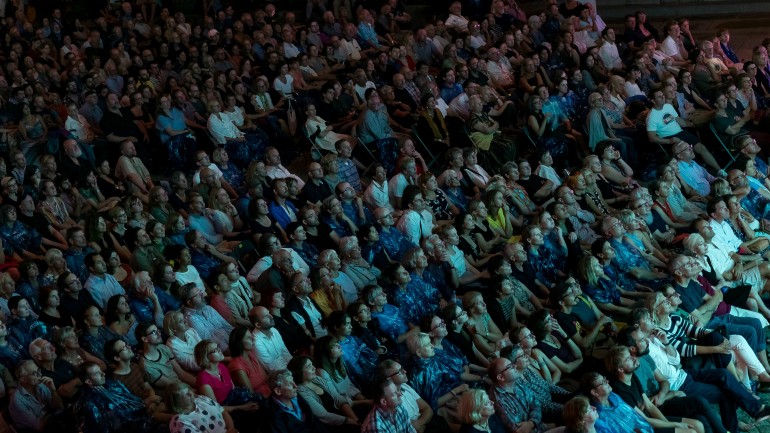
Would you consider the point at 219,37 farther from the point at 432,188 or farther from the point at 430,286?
the point at 430,286

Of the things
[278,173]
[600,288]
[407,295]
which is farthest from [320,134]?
[600,288]

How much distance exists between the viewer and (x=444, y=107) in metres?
14.8

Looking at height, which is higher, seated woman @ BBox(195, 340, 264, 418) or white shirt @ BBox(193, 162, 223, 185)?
seated woman @ BBox(195, 340, 264, 418)

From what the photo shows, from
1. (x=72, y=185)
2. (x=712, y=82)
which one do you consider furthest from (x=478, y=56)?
(x=72, y=185)

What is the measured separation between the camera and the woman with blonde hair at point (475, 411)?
8.29 meters

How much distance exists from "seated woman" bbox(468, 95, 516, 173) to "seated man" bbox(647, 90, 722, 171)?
154 cm

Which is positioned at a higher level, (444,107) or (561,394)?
(561,394)

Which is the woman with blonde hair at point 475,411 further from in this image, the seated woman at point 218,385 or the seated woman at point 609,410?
the seated woman at point 218,385

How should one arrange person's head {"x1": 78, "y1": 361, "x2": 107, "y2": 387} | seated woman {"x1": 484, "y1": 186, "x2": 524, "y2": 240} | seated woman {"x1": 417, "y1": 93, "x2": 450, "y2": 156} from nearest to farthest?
1. person's head {"x1": 78, "y1": 361, "x2": 107, "y2": 387}
2. seated woman {"x1": 484, "y1": 186, "x2": 524, "y2": 240}
3. seated woman {"x1": 417, "y1": 93, "x2": 450, "y2": 156}

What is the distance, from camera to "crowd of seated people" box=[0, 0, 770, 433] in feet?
29.8

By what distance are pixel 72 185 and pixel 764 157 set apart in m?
7.36

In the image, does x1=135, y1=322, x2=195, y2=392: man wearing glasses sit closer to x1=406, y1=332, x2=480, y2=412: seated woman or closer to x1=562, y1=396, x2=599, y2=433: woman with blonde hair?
x1=406, y1=332, x2=480, y2=412: seated woman

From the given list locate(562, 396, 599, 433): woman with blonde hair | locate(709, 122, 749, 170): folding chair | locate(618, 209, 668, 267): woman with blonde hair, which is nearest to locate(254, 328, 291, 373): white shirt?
locate(562, 396, 599, 433): woman with blonde hair

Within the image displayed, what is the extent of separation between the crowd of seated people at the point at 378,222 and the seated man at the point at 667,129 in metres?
0.04
